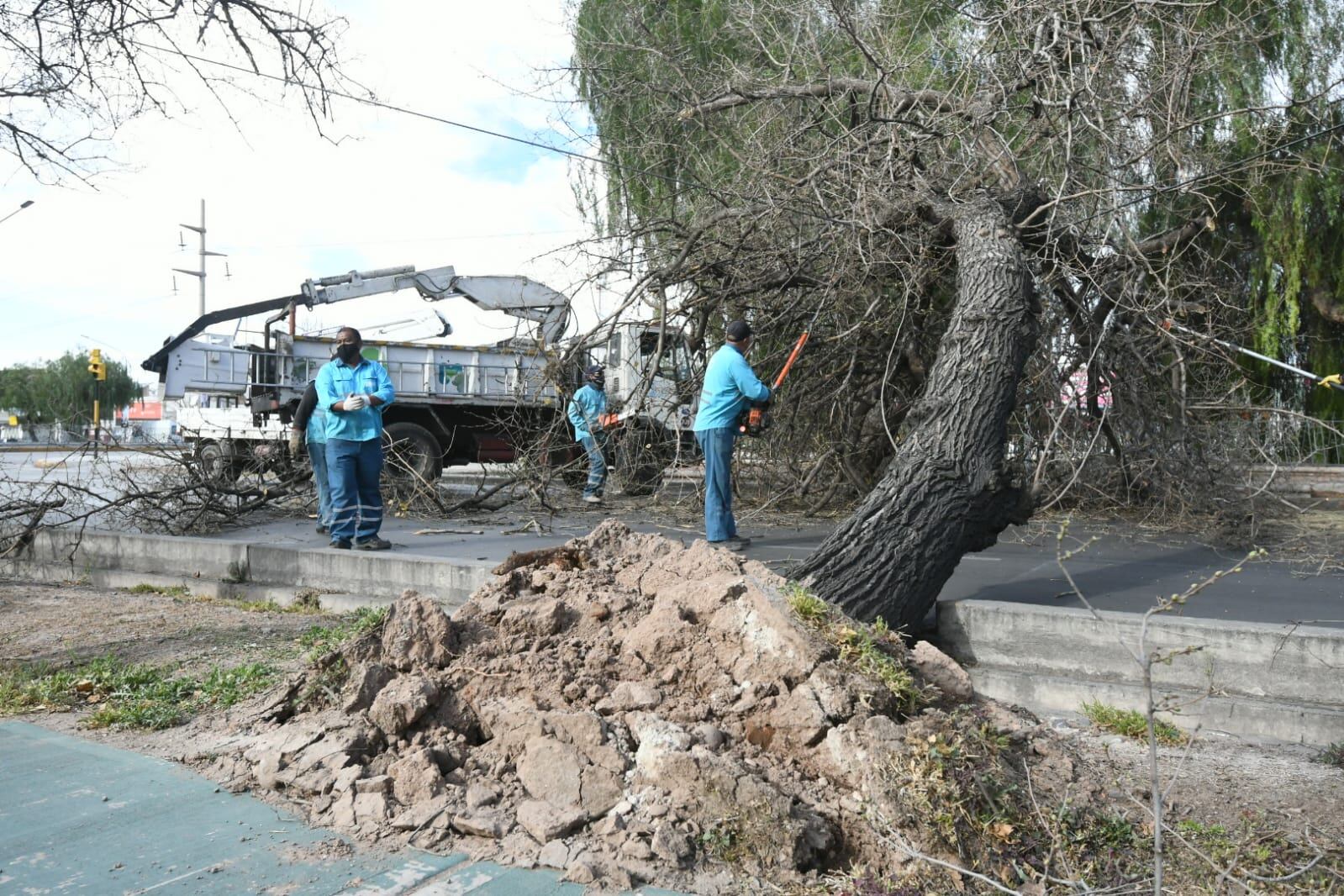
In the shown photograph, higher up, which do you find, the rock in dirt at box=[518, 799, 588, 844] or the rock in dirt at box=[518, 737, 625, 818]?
the rock in dirt at box=[518, 737, 625, 818]

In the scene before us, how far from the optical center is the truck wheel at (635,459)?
416 inches

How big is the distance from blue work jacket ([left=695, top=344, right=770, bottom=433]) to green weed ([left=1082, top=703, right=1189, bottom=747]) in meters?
3.56

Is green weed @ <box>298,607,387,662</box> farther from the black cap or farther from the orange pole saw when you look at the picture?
the black cap

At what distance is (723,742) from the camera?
350cm

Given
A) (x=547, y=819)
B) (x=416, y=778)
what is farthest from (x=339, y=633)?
(x=547, y=819)

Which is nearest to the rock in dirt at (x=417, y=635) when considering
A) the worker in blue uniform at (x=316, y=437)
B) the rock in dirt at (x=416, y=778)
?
the rock in dirt at (x=416, y=778)

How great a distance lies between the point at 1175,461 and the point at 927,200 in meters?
3.52

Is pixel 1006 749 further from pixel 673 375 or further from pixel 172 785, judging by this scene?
pixel 673 375

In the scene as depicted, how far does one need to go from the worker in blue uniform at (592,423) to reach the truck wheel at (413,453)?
2126 millimetres

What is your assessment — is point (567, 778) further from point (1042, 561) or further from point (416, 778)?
point (1042, 561)

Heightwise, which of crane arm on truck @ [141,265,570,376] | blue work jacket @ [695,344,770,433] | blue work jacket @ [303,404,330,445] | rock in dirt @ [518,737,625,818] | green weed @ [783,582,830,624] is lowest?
rock in dirt @ [518,737,625,818]

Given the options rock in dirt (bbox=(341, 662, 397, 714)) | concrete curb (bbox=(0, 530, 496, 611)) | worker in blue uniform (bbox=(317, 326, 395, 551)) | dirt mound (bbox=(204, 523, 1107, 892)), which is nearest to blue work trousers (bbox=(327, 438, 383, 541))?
worker in blue uniform (bbox=(317, 326, 395, 551))

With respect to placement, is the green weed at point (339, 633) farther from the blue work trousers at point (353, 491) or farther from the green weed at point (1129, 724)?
the green weed at point (1129, 724)

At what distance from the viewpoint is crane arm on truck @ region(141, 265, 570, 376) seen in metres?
15.2
